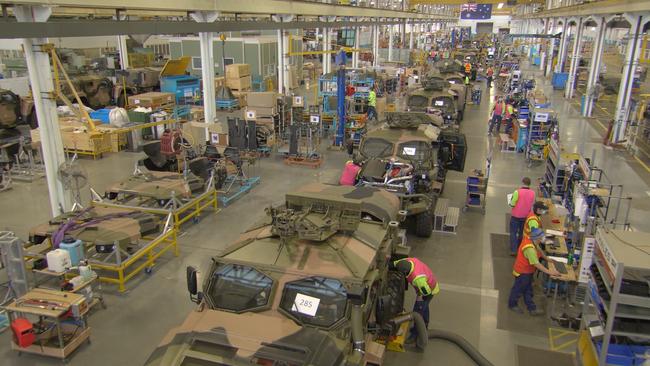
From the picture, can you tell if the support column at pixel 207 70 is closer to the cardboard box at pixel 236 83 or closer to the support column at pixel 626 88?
the cardboard box at pixel 236 83

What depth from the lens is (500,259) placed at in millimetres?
9305

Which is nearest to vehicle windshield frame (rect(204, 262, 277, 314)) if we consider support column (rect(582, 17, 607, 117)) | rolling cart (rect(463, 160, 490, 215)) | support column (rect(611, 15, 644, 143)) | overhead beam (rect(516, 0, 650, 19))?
rolling cart (rect(463, 160, 490, 215))

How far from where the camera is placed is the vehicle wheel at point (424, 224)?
989 centimetres

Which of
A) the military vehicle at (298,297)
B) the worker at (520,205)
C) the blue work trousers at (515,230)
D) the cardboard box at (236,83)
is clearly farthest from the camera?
the cardboard box at (236,83)

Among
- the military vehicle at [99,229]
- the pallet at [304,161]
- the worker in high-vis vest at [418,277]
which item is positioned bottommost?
the pallet at [304,161]

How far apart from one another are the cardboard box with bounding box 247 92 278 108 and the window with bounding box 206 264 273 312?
12523mm

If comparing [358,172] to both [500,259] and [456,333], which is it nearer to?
[500,259]

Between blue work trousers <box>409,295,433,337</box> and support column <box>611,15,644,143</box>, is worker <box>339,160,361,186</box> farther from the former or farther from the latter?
support column <box>611,15,644,143</box>

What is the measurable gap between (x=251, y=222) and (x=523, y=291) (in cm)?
585

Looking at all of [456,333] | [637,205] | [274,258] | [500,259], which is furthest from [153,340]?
[637,205]

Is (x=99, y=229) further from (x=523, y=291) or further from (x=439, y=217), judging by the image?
(x=523, y=291)

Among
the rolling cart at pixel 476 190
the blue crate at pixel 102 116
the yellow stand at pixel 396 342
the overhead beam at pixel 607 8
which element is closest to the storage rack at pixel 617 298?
the yellow stand at pixel 396 342

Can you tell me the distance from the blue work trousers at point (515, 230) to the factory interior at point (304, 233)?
0.09ft

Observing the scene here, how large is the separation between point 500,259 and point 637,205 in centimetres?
578
